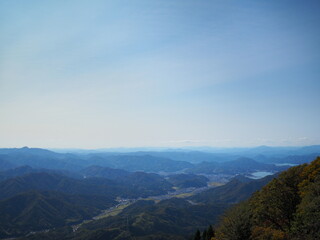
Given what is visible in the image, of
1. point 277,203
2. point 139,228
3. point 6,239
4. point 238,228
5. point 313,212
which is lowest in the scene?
point 6,239

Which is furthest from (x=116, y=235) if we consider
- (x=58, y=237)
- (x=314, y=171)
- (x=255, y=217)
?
(x=314, y=171)

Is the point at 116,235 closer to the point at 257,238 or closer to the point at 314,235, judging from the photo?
the point at 257,238

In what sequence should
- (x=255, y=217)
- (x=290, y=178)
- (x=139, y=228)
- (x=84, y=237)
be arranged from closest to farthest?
(x=255, y=217) → (x=290, y=178) → (x=84, y=237) → (x=139, y=228)

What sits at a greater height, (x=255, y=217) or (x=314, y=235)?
(x=314, y=235)

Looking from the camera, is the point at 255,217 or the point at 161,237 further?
the point at 161,237

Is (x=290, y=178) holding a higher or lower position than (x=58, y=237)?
higher

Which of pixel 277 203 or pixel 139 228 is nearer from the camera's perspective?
pixel 277 203

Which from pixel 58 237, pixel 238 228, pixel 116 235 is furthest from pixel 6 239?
pixel 238 228

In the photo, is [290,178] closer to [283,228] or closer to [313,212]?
[283,228]

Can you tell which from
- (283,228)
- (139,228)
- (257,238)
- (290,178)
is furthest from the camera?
(139,228)
